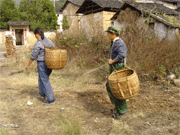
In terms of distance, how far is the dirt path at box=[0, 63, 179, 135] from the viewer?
334 centimetres

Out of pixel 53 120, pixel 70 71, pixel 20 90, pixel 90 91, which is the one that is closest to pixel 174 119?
pixel 53 120

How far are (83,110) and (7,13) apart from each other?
26277 millimetres

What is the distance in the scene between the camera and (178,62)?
6.83 meters

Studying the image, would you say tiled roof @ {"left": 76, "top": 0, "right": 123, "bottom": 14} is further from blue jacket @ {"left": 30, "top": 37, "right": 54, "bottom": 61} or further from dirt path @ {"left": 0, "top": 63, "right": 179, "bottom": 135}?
blue jacket @ {"left": 30, "top": 37, "right": 54, "bottom": 61}

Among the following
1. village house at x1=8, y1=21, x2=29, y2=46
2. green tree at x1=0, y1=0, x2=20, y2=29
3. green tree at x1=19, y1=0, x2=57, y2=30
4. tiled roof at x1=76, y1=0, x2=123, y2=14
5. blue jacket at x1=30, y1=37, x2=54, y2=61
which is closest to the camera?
blue jacket at x1=30, y1=37, x2=54, y2=61

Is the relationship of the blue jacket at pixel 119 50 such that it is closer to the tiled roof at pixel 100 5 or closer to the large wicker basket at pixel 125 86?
the large wicker basket at pixel 125 86

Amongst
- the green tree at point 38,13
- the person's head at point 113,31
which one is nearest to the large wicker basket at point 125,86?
the person's head at point 113,31

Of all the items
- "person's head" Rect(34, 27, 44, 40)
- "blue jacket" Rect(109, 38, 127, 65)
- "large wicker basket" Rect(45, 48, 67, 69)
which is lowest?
"large wicker basket" Rect(45, 48, 67, 69)

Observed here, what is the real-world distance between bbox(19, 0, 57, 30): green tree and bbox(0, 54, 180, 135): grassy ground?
70.6ft

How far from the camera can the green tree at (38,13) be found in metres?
26.6

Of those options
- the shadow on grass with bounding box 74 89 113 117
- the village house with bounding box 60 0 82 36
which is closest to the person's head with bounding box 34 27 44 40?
the shadow on grass with bounding box 74 89 113 117

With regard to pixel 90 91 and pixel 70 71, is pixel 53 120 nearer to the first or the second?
pixel 90 91

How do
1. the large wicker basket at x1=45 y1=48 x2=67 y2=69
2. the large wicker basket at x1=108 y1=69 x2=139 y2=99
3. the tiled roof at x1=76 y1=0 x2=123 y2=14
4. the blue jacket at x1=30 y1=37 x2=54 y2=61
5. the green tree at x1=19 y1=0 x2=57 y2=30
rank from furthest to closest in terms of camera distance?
the green tree at x1=19 y1=0 x2=57 y2=30 → the tiled roof at x1=76 y1=0 x2=123 y2=14 → the blue jacket at x1=30 y1=37 x2=54 y2=61 → the large wicker basket at x1=45 y1=48 x2=67 y2=69 → the large wicker basket at x1=108 y1=69 x2=139 y2=99

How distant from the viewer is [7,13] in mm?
26484
